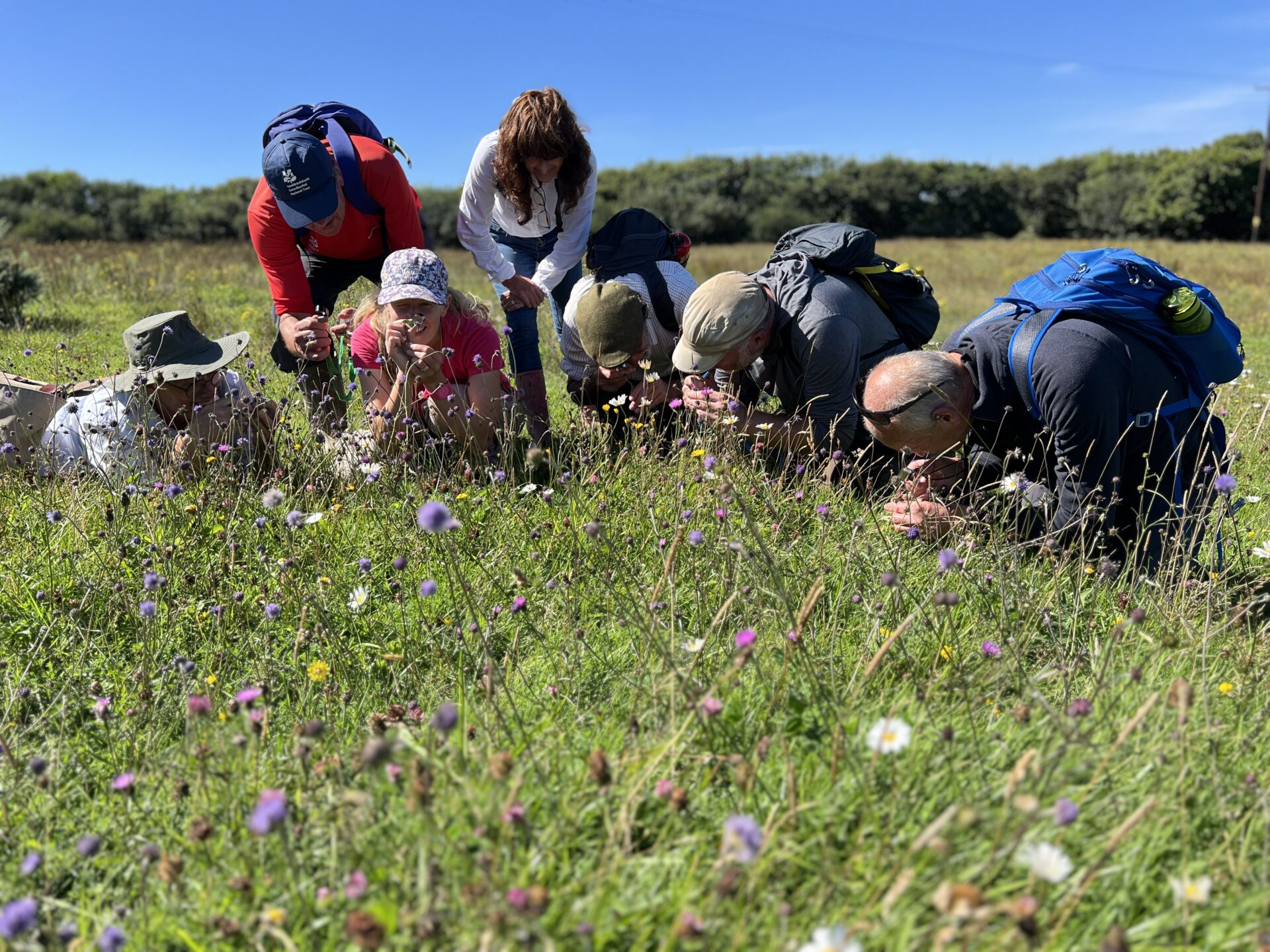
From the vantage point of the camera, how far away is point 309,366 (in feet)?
15.0

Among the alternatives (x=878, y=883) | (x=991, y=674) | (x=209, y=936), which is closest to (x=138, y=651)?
(x=209, y=936)

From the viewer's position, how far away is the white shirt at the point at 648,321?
4.29 m

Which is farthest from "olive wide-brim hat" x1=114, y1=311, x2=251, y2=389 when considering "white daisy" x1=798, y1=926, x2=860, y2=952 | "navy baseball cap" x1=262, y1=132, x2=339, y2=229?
"white daisy" x1=798, y1=926, x2=860, y2=952

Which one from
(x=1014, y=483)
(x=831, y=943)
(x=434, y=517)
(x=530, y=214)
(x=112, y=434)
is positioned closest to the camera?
(x=831, y=943)

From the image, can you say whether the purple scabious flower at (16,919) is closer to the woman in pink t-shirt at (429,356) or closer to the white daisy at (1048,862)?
the white daisy at (1048,862)

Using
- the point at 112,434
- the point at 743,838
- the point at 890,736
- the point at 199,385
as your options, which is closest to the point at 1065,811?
the point at 890,736

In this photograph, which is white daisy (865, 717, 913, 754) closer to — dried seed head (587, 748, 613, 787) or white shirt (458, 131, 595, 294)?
dried seed head (587, 748, 613, 787)

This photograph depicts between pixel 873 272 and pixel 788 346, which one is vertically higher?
pixel 873 272

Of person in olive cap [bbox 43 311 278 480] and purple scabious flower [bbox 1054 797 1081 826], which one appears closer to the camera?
purple scabious flower [bbox 1054 797 1081 826]

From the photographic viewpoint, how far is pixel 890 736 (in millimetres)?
1494

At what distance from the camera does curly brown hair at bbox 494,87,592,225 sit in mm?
4242

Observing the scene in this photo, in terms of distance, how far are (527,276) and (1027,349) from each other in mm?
3077

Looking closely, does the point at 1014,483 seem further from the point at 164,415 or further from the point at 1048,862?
the point at 164,415

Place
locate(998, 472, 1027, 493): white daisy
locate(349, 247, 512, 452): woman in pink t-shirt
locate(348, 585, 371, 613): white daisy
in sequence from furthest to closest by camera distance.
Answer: locate(349, 247, 512, 452): woman in pink t-shirt, locate(998, 472, 1027, 493): white daisy, locate(348, 585, 371, 613): white daisy
